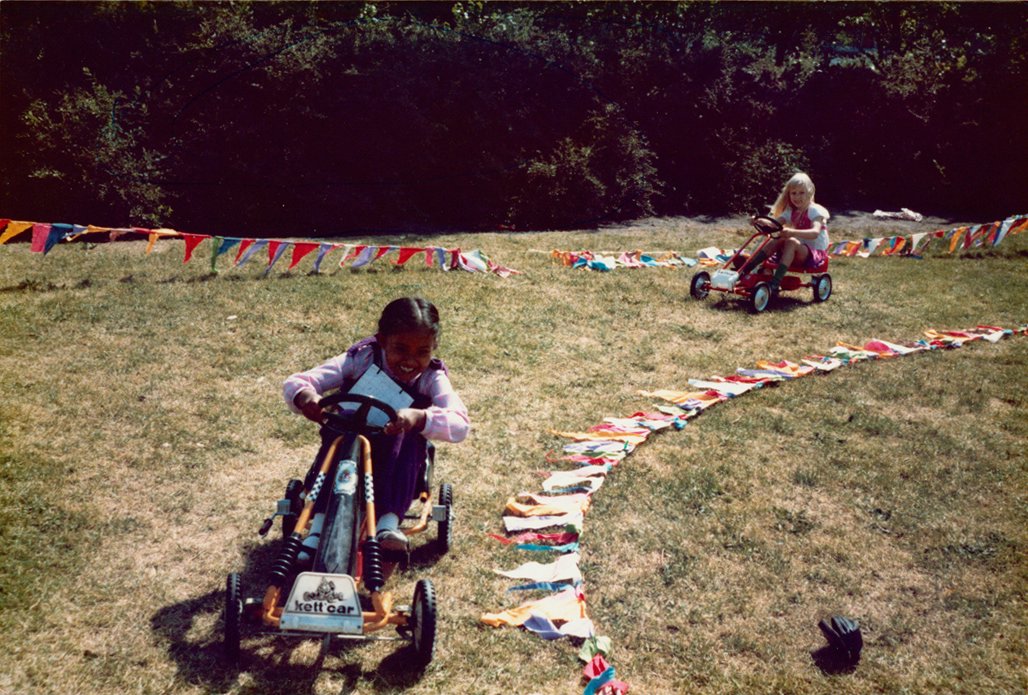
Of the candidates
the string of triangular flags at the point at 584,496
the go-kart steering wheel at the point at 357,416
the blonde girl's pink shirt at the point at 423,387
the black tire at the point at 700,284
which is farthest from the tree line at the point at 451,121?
the go-kart steering wheel at the point at 357,416

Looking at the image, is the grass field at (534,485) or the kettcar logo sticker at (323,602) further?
the grass field at (534,485)

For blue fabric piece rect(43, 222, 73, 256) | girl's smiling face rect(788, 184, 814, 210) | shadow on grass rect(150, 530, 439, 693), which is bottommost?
shadow on grass rect(150, 530, 439, 693)

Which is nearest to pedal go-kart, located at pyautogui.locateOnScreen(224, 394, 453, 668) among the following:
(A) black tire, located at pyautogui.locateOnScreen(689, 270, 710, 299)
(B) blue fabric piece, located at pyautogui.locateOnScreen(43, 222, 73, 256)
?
(B) blue fabric piece, located at pyautogui.locateOnScreen(43, 222, 73, 256)

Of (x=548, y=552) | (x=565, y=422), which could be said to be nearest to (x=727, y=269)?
(x=565, y=422)

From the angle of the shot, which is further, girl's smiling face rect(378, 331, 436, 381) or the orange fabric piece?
the orange fabric piece

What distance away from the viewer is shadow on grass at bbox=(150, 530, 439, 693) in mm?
3742

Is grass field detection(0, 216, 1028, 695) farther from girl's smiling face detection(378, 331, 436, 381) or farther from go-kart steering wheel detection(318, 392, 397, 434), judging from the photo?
girl's smiling face detection(378, 331, 436, 381)

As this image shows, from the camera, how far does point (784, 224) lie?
10625 millimetres

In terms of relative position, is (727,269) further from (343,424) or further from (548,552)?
(343,424)

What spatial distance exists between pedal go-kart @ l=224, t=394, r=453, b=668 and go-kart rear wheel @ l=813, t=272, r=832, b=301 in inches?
304

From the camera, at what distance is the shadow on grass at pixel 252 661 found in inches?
147

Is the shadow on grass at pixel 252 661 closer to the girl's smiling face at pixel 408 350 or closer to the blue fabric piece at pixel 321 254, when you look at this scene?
the girl's smiling face at pixel 408 350

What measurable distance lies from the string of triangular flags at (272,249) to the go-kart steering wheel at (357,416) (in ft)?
19.6

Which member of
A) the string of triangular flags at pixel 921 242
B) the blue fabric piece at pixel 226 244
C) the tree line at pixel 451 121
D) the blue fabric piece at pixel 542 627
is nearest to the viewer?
the blue fabric piece at pixel 542 627
